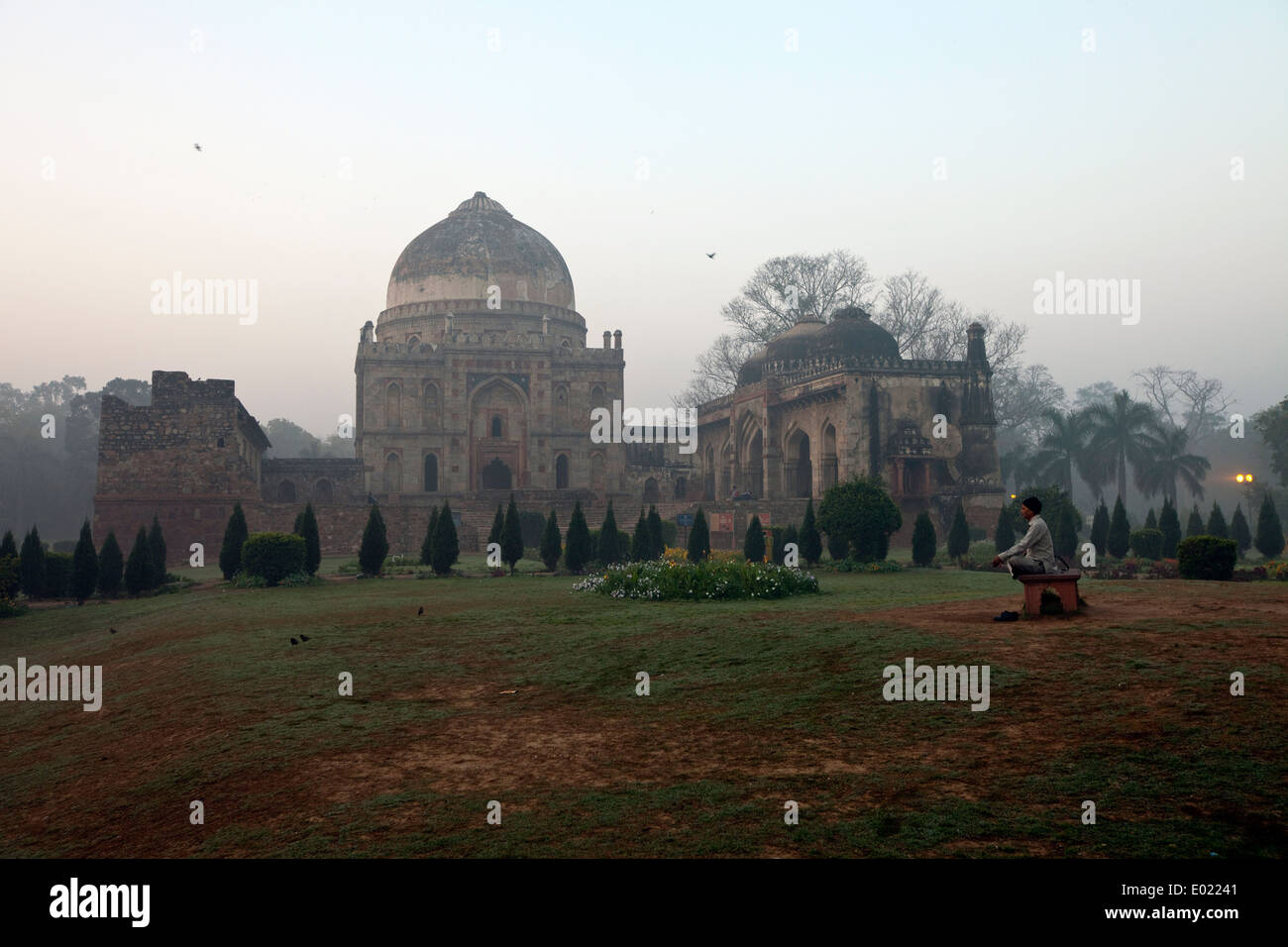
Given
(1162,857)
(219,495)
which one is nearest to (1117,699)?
(1162,857)

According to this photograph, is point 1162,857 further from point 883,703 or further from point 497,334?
point 497,334

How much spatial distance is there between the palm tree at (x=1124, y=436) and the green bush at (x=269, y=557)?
3396 centimetres

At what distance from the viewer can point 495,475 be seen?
140 feet

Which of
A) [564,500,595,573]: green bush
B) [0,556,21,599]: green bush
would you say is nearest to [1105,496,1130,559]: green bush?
[564,500,595,573]: green bush

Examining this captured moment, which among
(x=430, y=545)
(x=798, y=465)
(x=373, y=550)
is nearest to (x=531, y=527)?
(x=430, y=545)

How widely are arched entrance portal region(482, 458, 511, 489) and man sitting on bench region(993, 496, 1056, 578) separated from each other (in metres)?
34.4

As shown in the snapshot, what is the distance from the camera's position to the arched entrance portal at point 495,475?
42.5 metres

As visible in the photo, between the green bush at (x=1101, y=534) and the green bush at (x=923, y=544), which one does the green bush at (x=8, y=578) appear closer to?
the green bush at (x=923, y=544)

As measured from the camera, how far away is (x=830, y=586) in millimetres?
16312

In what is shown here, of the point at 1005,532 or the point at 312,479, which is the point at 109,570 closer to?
the point at 1005,532

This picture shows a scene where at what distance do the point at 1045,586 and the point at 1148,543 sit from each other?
15.7m

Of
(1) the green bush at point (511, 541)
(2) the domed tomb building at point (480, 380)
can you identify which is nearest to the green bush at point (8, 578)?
(1) the green bush at point (511, 541)

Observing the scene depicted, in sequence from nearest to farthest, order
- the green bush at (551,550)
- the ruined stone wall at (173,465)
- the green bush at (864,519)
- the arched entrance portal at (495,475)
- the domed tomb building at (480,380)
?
the green bush at (864,519)
the green bush at (551,550)
the ruined stone wall at (173,465)
the domed tomb building at (480,380)
the arched entrance portal at (495,475)

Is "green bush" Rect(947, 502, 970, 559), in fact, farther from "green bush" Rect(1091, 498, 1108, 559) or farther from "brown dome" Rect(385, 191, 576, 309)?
"brown dome" Rect(385, 191, 576, 309)
